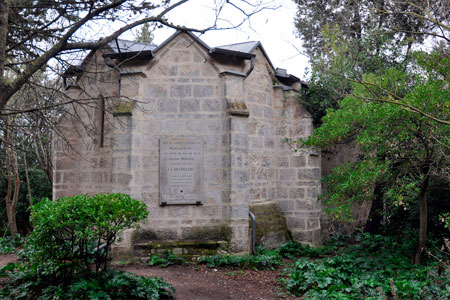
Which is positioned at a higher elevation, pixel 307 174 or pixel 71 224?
pixel 307 174

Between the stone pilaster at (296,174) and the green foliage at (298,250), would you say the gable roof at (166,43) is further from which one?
the green foliage at (298,250)

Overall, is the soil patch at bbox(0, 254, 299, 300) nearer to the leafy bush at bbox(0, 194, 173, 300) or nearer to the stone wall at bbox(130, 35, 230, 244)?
the leafy bush at bbox(0, 194, 173, 300)

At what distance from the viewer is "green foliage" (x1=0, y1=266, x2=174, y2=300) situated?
17.2 ft

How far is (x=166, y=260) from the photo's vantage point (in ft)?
26.2

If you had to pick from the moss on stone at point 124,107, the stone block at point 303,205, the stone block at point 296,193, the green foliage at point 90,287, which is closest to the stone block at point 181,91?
the moss on stone at point 124,107

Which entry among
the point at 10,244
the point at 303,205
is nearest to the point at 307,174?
the point at 303,205

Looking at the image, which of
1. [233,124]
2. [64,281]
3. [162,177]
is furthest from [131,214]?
[233,124]

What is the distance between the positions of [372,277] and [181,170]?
4319 millimetres

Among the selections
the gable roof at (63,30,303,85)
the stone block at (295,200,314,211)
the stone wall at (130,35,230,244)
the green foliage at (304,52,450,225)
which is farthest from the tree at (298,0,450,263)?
the gable roof at (63,30,303,85)

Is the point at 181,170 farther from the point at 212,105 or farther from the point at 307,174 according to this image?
the point at 307,174

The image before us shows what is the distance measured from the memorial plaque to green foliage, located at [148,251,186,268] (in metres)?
1.11

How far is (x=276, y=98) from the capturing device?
10.8 metres

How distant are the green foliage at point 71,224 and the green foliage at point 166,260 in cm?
209

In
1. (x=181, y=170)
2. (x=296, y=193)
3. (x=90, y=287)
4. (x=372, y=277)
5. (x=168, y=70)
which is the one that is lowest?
(x=372, y=277)
